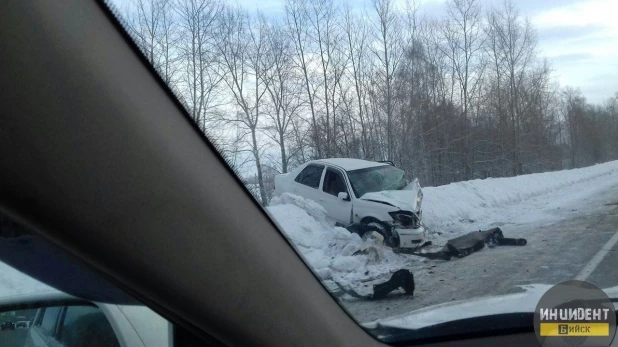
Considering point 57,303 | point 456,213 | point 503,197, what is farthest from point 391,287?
point 503,197

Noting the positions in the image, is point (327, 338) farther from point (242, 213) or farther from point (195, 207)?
point (195, 207)

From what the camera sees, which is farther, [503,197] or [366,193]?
[503,197]

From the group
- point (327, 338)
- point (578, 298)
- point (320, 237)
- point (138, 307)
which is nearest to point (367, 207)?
point (320, 237)

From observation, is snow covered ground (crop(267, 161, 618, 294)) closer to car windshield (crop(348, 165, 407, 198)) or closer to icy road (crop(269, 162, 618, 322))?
icy road (crop(269, 162, 618, 322))

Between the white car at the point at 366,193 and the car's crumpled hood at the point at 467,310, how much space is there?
5.47 feet

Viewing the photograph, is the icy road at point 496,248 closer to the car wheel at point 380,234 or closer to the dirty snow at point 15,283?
the car wheel at point 380,234

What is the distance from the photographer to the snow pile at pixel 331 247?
4.28m

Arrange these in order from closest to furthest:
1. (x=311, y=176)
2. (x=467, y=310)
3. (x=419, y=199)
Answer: (x=467, y=310) < (x=311, y=176) < (x=419, y=199)

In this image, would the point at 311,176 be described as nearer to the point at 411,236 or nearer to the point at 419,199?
the point at 411,236

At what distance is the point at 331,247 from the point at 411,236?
1.48 metres

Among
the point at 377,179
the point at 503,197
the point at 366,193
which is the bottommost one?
the point at 503,197

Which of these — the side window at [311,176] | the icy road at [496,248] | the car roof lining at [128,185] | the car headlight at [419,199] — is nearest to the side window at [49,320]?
the car roof lining at [128,185]

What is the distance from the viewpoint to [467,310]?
3428 mm

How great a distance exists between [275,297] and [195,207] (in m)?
0.57
